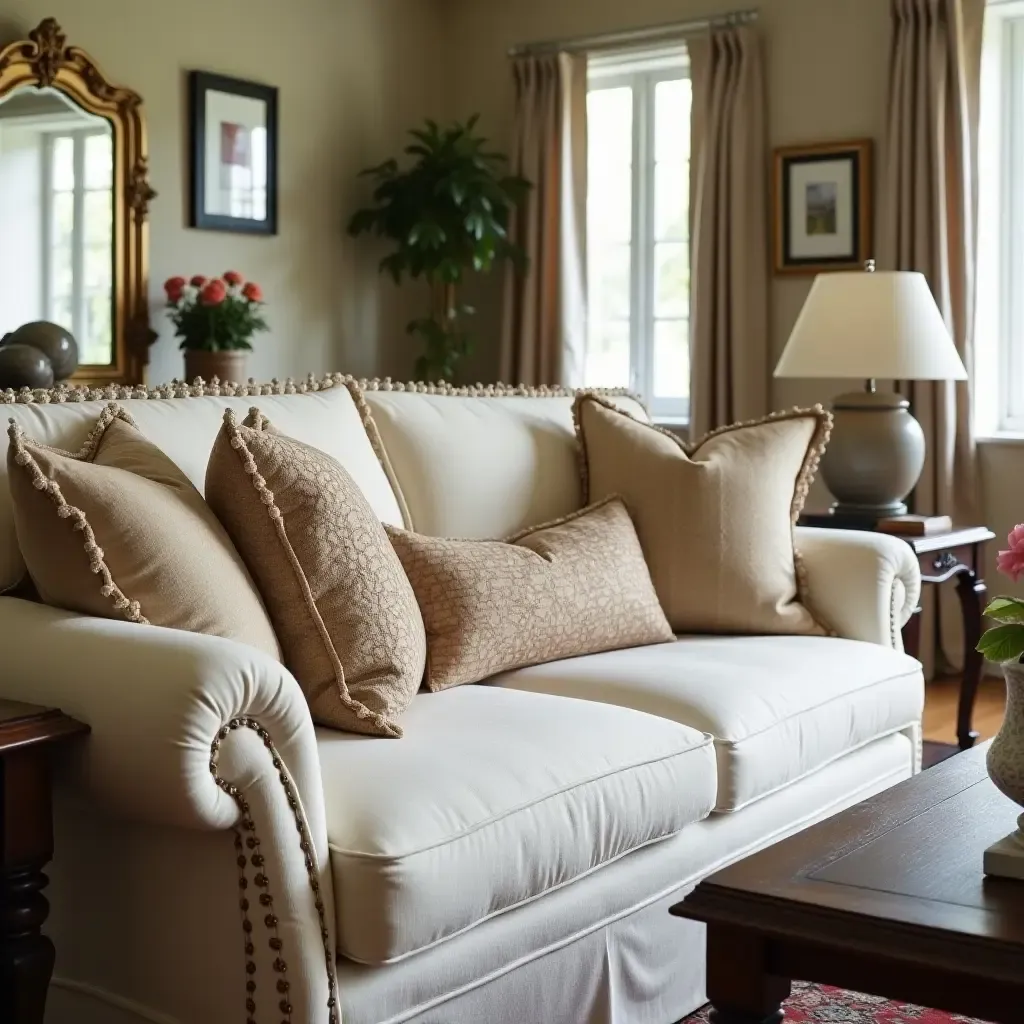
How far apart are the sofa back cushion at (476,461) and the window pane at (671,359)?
8.17ft

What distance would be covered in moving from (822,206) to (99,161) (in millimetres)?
2465

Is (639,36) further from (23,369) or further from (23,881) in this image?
(23,881)

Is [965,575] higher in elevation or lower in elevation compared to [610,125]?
lower

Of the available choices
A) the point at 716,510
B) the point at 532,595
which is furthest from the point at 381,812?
the point at 716,510

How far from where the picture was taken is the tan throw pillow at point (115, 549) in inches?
76.4

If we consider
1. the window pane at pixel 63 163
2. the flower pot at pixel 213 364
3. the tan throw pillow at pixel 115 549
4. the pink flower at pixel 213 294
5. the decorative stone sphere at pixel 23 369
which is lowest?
the tan throw pillow at pixel 115 549

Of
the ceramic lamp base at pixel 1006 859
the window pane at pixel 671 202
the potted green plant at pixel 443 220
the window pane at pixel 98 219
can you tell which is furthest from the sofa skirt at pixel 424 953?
the window pane at pixel 671 202

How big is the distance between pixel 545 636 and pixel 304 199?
334cm

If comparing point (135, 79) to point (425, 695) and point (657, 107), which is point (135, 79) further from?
point (425, 695)

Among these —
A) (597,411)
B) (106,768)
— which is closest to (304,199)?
(597,411)

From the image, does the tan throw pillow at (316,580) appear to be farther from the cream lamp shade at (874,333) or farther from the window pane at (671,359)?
the window pane at (671,359)

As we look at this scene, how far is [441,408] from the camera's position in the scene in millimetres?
3016

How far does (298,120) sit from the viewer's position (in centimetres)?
550

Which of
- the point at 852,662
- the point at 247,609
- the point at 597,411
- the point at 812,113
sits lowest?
the point at 852,662
